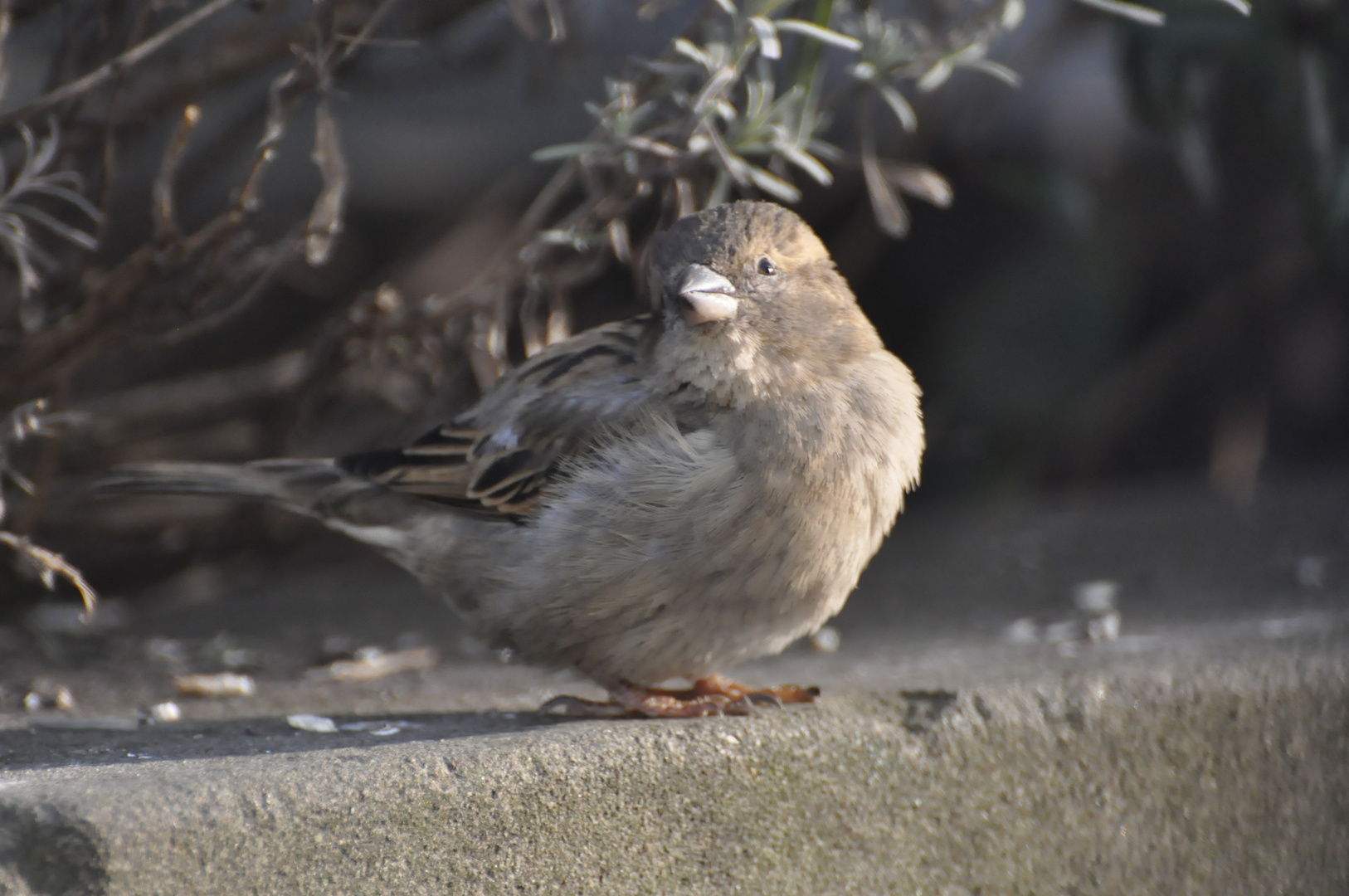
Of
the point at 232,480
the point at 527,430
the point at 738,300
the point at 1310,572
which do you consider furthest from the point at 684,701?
the point at 1310,572

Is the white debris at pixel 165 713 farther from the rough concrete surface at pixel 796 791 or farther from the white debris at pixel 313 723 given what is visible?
the white debris at pixel 313 723

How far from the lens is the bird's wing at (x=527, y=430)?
107 inches

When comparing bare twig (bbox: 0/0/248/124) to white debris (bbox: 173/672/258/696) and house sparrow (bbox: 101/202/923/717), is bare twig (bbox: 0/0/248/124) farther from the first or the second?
white debris (bbox: 173/672/258/696)

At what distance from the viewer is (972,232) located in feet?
16.4

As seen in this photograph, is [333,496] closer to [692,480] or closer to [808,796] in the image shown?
[692,480]

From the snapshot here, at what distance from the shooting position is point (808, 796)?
2.35m

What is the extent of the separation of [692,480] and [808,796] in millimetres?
608

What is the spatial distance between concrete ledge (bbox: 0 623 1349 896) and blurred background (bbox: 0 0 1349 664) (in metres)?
0.65

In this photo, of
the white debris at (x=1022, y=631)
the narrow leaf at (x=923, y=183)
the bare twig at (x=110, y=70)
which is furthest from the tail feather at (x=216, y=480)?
the white debris at (x=1022, y=631)

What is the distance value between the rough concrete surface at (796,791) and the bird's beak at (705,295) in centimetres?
75

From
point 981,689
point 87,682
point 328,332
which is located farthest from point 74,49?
point 981,689

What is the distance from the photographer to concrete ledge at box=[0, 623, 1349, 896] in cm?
190

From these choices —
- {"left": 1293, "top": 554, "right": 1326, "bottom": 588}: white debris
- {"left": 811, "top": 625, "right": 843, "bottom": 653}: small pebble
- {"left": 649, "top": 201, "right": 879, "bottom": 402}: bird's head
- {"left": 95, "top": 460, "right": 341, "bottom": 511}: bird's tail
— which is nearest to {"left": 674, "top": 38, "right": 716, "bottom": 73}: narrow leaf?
{"left": 649, "top": 201, "right": 879, "bottom": 402}: bird's head

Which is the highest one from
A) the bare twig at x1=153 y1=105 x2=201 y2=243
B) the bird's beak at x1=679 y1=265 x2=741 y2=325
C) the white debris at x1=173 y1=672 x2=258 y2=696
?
the bird's beak at x1=679 y1=265 x2=741 y2=325
